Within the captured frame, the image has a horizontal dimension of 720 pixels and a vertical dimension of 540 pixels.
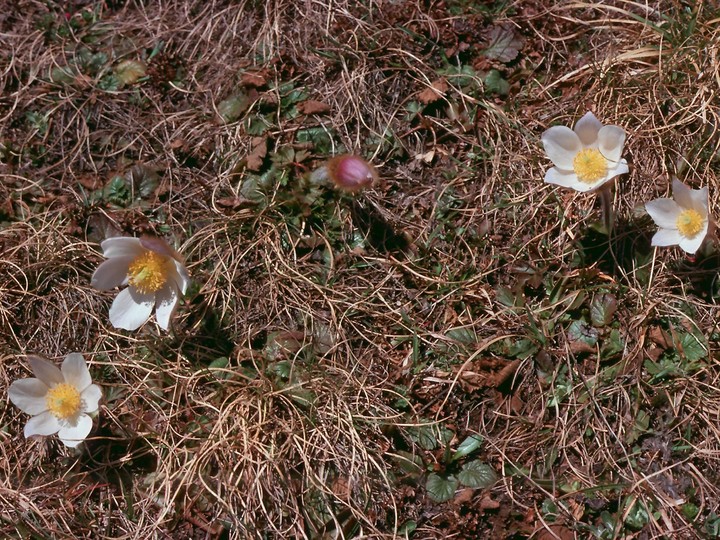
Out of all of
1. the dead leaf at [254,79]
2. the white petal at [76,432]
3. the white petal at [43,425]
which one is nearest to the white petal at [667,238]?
the dead leaf at [254,79]

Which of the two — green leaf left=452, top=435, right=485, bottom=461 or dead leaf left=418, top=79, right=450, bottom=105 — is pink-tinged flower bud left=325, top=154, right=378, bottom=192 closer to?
dead leaf left=418, top=79, right=450, bottom=105

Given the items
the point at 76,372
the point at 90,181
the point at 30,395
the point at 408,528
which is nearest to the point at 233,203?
the point at 90,181

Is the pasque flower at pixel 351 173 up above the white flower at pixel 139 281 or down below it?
above

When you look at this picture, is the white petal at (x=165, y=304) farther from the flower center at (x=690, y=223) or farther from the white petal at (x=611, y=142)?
the flower center at (x=690, y=223)

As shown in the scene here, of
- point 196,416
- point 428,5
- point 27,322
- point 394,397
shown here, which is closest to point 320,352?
point 394,397

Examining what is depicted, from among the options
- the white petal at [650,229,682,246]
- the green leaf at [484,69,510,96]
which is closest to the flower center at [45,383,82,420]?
the green leaf at [484,69,510,96]

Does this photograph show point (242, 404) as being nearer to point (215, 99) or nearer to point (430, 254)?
point (430, 254)
